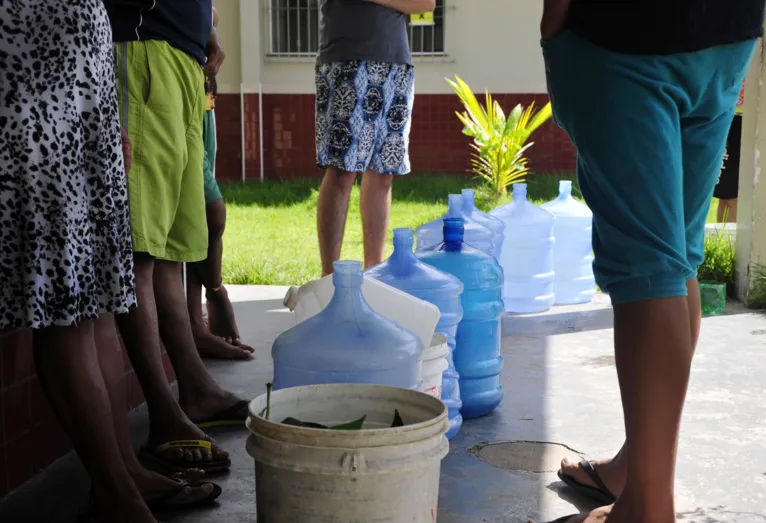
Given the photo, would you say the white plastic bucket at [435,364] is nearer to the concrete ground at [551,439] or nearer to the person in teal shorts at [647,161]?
the concrete ground at [551,439]

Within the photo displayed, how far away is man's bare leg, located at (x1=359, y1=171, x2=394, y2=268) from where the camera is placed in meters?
5.18

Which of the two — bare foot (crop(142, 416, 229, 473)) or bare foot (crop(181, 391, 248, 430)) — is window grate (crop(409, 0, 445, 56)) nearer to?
bare foot (crop(181, 391, 248, 430))

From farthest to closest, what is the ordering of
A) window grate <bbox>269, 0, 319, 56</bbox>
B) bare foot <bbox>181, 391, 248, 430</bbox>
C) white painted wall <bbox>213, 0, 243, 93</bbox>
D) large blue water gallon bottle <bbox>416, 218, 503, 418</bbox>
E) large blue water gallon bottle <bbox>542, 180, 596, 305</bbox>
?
window grate <bbox>269, 0, 319, 56</bbox>
white painted wall <bbox>213, 0, 243, 93</bbox>
large blue water gallon bottle <bbox>542, 180, 596, 305</bbox>
large blue water gallon bottle <bbox>416, 218, 503, 418</bbox>
bare foot <bbox>181, 391, 248, 430</bbox>

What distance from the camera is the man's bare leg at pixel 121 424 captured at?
2.37 meters

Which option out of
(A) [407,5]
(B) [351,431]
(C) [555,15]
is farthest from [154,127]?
(A) [407,5]

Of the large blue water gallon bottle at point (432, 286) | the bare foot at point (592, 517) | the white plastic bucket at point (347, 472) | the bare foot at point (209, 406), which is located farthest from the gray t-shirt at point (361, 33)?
the white plastic bucket at point (347, 472)

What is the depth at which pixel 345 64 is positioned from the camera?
194 inches

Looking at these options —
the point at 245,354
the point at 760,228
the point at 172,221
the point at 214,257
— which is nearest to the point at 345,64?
the point at 214,257

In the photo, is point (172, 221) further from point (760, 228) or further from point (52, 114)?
point (760, 228)

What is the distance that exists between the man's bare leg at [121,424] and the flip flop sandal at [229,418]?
2.15 ft

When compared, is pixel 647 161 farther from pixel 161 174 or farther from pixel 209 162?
pixel 209 162

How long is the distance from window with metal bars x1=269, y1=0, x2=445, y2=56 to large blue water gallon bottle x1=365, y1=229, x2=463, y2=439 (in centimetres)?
1145

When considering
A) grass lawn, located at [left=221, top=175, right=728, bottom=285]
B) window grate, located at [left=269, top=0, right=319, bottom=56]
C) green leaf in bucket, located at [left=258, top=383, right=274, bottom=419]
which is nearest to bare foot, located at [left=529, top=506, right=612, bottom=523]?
green leaf in bucket, located at [left=258, top=383, right=274, bottom=419]

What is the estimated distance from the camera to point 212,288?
4.44 metres
